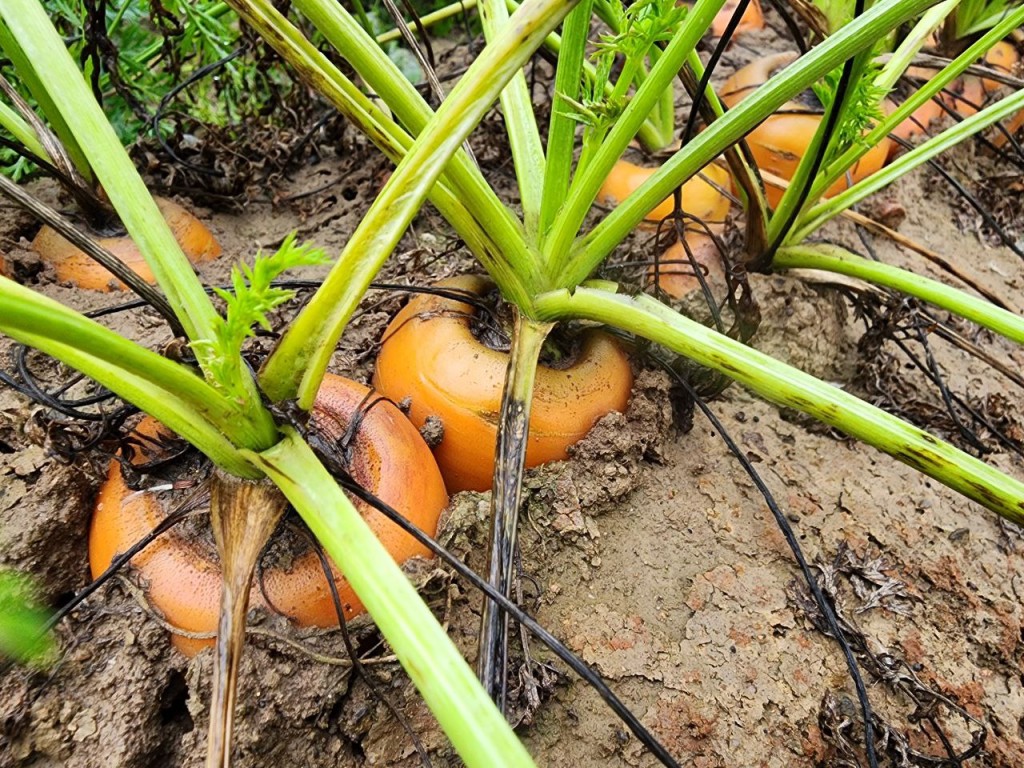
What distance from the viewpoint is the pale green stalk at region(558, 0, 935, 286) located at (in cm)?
85

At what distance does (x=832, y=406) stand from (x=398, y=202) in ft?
1.81

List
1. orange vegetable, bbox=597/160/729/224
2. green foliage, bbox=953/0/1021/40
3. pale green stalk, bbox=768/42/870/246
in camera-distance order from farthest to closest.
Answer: green foliage, bbox=953/0/1021/40, orange vegetable, bbox=597/160/729/224, pale green stalk, bbox=768/42/870/246

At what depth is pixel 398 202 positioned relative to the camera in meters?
0.75

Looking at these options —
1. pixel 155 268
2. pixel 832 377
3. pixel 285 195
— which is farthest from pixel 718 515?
pixel 285 195

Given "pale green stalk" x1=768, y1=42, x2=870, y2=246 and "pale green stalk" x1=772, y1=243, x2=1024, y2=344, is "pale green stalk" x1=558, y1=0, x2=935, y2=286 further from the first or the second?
"pale green stalk" x1=772, y1=243, x2=1024, y2=344

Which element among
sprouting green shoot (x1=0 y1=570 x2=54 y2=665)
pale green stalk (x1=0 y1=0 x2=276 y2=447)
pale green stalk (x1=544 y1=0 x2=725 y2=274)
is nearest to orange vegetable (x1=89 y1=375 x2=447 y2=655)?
sprouting green shoot (x1=0 y1=570 x2=54 y2=665)

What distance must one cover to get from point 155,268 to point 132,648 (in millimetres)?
474

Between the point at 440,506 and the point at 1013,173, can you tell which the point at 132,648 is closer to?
the point at 440,506

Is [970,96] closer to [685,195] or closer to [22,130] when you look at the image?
[685,195]

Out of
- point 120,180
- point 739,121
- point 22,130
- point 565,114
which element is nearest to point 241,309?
point 120,180

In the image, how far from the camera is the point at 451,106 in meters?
0.73

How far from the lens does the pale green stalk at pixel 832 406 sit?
2.68 ft

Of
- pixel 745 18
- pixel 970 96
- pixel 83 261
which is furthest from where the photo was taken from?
pixel 745 18

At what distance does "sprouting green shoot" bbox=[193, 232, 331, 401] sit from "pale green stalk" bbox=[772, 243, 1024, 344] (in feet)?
3.25
